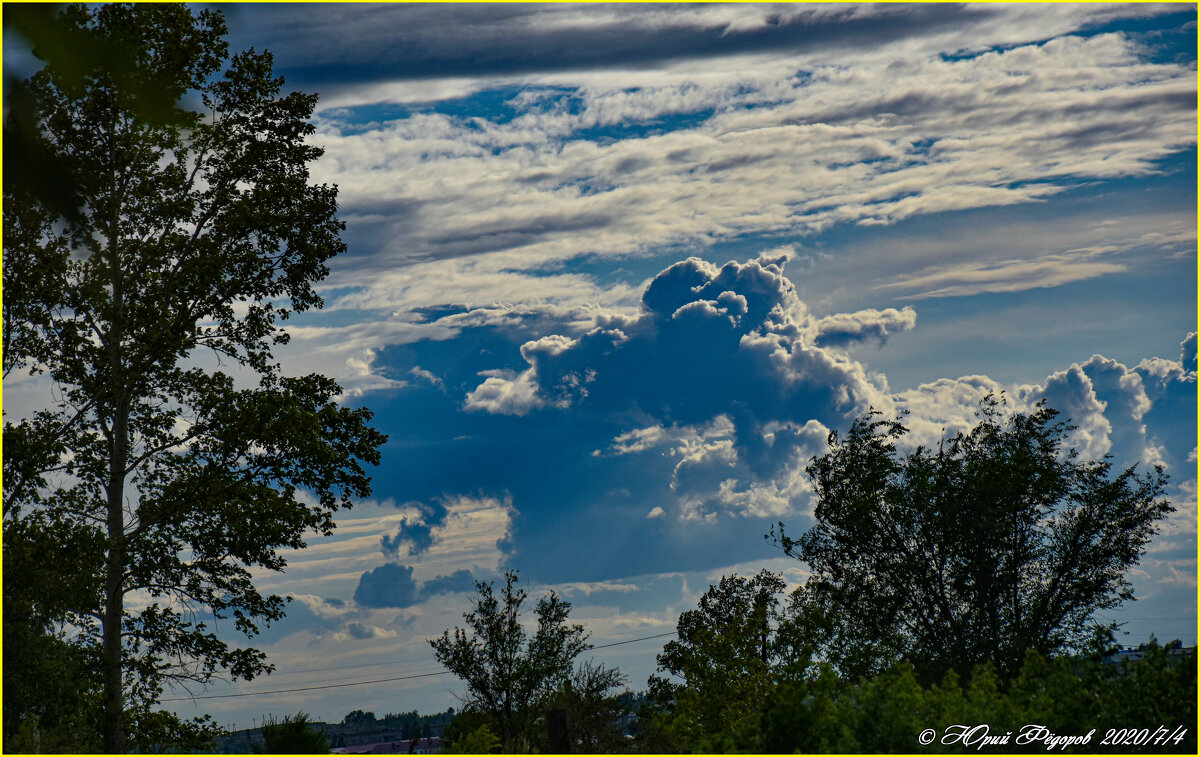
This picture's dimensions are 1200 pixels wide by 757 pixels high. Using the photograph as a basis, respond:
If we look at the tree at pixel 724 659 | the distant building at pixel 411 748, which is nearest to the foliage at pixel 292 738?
the distant building at pixel 411 748

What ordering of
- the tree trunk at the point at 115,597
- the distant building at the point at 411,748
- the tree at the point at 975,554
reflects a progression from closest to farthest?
1. the distant building at the point at 411,748
2. the tree trunk at the point at 115,597
3. the tree at the point at 975,554

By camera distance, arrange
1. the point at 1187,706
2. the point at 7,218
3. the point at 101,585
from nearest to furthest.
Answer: the point at 1187,706 < the point at 101,585 < the point at 7,218

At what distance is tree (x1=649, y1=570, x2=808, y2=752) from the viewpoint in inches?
1645

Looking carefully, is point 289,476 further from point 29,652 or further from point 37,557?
point 29,652

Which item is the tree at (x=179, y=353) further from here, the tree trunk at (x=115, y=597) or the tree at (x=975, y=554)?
the tree at (x=975, y=554)

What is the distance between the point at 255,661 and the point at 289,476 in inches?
154

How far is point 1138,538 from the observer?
112 ft

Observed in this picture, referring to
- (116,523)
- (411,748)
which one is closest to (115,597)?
(116,523)

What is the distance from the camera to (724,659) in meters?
44.3

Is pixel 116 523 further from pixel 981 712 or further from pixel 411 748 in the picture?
pixel 981 712

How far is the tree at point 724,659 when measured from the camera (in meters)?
41.8

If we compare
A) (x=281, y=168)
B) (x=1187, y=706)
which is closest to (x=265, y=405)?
(x=281, y=168)

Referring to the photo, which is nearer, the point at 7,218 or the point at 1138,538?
the point at 7,218

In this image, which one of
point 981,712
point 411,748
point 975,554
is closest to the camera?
point 981,712
